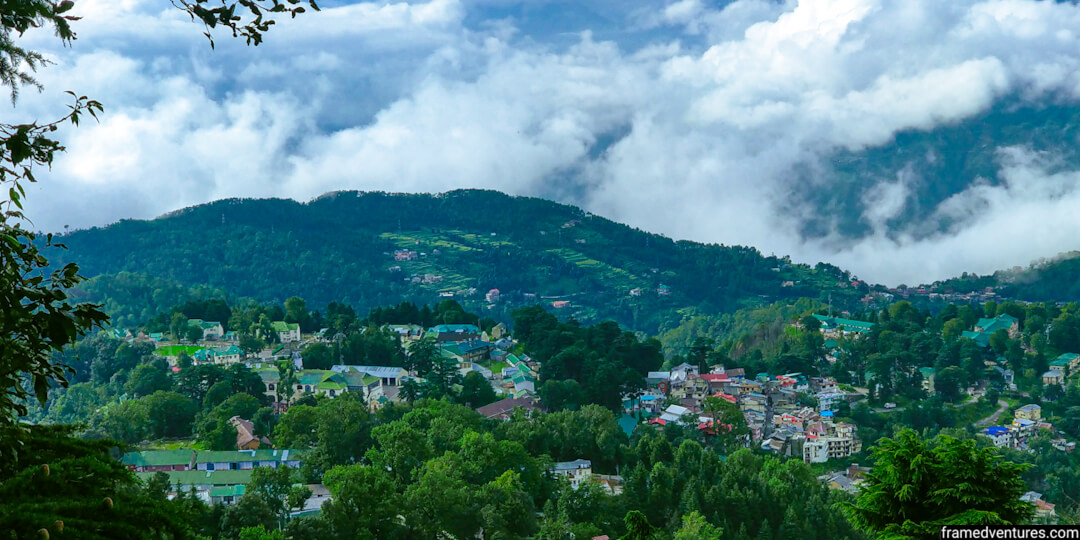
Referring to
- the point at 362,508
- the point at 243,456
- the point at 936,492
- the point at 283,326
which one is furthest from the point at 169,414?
the point at 936,492

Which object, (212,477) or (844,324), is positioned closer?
(212,477)

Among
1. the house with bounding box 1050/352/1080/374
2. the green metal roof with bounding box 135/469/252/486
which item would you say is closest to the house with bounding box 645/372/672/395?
the green metal roof with bounding box 135/469/252/486

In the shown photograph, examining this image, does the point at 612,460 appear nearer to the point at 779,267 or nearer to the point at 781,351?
the point at 781,351

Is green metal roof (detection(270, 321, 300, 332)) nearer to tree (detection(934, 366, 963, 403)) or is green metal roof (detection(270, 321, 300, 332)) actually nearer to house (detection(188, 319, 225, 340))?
house (detection(188, 319, 225, 340))

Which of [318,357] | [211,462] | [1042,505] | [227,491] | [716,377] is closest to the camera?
[227,491]

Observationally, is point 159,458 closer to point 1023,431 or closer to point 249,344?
point 249,344

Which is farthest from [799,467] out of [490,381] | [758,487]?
[490,381]

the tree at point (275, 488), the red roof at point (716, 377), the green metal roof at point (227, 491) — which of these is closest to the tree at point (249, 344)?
the green metal roof at point (227, 491)

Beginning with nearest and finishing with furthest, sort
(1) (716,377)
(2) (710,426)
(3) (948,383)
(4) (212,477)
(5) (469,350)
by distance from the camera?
(4) (212,477)
(2) (710,426)
(5) (469,350)
(1) (716,377)
(3) (948,383)
